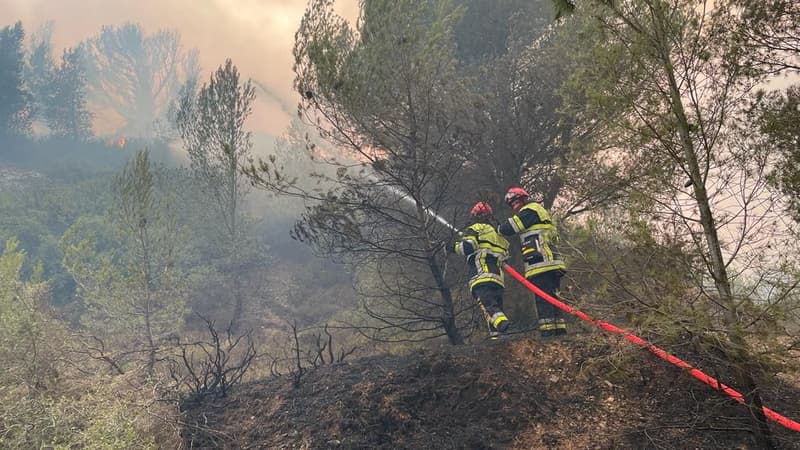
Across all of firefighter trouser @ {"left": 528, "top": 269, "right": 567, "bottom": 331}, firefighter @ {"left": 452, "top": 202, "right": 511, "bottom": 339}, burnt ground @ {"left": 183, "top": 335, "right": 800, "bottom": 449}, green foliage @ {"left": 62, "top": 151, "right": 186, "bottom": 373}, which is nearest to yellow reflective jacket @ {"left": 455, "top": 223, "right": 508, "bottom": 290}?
firefighter @ {"left": 452, "top": 202, "right": 511, "bottom": 339}

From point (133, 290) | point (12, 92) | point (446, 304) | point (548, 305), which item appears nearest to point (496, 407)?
point (548, 305)

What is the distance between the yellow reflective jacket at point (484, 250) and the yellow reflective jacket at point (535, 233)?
0.26m

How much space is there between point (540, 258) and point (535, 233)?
1.26 feet

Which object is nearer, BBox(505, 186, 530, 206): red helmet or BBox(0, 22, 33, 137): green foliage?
BBox(505, 186, 530, 206): red helmet

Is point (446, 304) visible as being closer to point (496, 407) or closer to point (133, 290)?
point (496, 407)

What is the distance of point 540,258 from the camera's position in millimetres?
6117

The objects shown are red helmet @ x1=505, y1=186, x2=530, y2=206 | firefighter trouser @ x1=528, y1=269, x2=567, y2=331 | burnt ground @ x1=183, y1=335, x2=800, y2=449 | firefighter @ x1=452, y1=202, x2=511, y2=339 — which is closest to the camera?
burnt ground @ x1=183, y1=335, x2=800, y2=449

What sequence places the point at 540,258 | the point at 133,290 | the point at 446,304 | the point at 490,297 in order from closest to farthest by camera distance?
the point at 540,258 < the point at 490,297 < the point at 446,304 < the point at 133,290

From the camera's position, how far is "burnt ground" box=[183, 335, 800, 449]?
3605mm

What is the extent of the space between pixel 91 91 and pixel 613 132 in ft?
217

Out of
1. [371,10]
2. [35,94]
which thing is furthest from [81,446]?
[35,94]

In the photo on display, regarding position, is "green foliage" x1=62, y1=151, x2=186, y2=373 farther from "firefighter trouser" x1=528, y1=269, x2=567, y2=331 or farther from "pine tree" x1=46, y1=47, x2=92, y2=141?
"pine tree" x1=46, y1=47, x2=92, y2=141

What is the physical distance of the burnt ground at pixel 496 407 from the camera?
3.61m

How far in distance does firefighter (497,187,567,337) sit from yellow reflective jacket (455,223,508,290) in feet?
0.87
